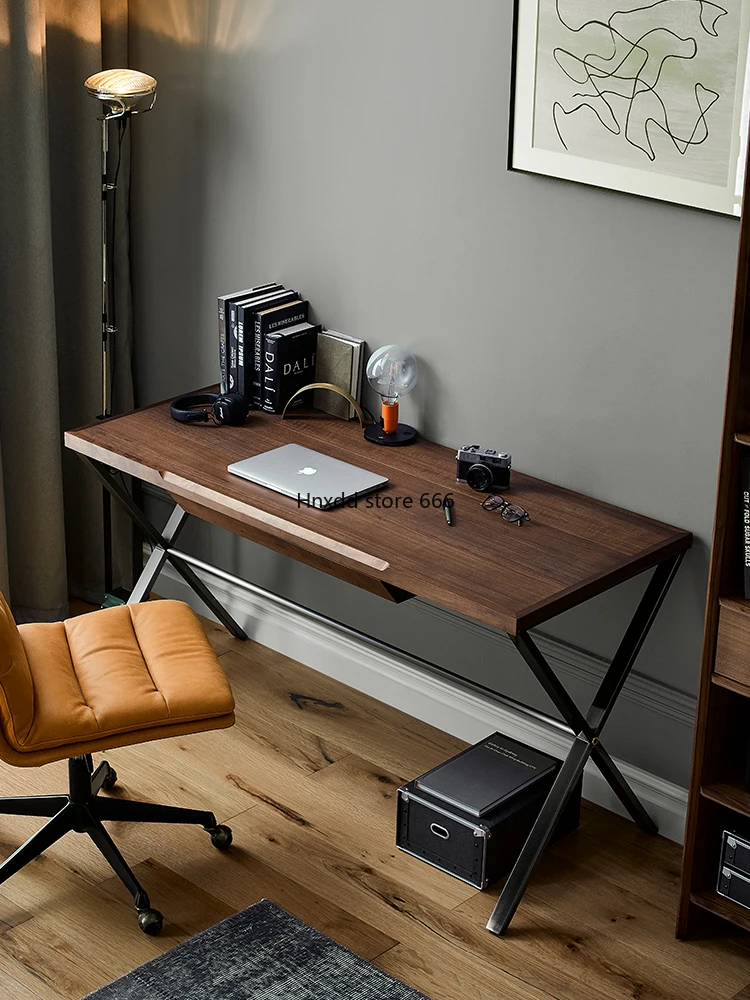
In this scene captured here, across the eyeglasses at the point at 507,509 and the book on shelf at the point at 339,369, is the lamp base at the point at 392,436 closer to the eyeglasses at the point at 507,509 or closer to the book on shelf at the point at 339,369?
the book on shelf at the point at 339,369

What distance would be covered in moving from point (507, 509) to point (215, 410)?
82 centimetres

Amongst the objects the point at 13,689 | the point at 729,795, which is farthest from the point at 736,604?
the point at 13,689

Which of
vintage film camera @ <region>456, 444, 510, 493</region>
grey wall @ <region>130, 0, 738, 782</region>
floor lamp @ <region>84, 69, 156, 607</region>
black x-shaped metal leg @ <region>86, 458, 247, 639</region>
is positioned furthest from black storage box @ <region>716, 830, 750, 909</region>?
floor lamp @ <region>84, 69, 156, 607</region>

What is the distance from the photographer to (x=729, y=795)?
2.48 m

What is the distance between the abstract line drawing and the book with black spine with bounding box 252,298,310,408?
886 millimetres

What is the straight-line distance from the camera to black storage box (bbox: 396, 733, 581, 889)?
273cm

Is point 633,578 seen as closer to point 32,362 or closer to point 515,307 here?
point 515,307

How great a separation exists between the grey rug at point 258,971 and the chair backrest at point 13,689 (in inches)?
20.1

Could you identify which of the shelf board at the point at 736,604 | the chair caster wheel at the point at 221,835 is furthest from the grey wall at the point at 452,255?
the chair caster wheel at the point at 221,835

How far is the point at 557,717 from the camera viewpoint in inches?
122

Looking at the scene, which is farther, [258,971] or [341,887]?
[341,887]

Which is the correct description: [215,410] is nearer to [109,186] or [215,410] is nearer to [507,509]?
[109,186]

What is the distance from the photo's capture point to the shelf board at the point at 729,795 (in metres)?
2.45

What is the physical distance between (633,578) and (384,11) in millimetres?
1383
